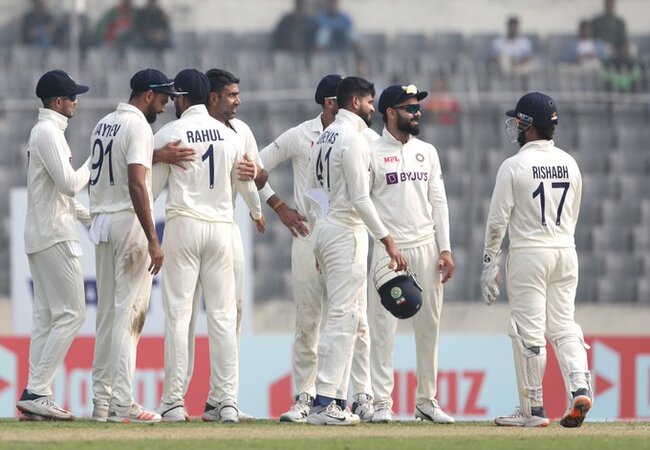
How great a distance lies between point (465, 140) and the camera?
16.8 m

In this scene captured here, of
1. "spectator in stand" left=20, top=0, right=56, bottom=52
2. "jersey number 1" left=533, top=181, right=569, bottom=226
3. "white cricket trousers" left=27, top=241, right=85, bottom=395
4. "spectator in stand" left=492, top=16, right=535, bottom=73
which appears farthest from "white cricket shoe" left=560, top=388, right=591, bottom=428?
"spectator in stand" left=20, top=0, right=56, bottom=52

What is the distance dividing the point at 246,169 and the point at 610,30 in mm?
9947

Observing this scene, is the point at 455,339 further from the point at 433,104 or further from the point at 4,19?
the point at 4,19

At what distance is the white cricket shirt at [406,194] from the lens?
1014 centimetres

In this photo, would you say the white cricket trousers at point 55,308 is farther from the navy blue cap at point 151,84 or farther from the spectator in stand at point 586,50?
the spectator in stand at point 586,50

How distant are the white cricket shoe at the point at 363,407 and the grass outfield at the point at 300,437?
312mm

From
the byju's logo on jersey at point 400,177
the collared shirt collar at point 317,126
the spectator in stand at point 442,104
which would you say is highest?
the spectator in stand at point 442,104

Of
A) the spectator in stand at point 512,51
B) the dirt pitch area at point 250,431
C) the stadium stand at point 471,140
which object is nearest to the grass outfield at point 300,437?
the dirt pitch area at point 250,431

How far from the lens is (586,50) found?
A: 1881cm

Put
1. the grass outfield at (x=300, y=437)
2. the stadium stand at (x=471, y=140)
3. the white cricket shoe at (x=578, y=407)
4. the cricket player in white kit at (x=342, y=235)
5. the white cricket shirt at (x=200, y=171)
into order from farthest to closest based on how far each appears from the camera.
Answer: the stadium stand at (x=471, y=140), the white cricket shirt at (x=200, y=171), the cricket player in white kit at (x=342, y=235), the white cricket shoe at (x=578, y=407), the grass outfield at (x=300, y=437)

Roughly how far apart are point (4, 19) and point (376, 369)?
36.7ft

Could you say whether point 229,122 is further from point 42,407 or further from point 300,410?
point 42,407

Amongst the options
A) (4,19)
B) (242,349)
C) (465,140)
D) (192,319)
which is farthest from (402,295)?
(4,19)

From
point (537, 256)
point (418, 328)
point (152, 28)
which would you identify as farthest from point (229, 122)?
point (152, 28)
